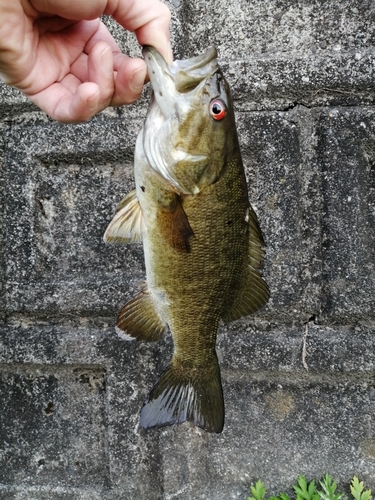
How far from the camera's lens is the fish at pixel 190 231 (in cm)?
165

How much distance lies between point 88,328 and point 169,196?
1.15 m

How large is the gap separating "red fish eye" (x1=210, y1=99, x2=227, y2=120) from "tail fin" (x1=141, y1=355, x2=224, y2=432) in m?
0.88

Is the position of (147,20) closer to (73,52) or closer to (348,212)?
(73,52)

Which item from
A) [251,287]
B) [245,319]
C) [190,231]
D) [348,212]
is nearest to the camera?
[190,231]

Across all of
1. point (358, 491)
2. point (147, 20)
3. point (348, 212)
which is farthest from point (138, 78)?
point (358, 491)

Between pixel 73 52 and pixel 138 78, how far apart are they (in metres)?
0.41

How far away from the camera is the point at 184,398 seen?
6.48 ft

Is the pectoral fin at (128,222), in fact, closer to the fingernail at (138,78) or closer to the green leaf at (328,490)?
the fingernail at (138,78)

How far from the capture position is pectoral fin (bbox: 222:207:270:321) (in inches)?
74.7

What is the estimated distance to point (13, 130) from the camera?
2604 millimetres

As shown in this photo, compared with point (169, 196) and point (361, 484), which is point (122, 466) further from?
point (169, 196)

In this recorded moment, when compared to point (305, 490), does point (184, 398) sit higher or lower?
higher

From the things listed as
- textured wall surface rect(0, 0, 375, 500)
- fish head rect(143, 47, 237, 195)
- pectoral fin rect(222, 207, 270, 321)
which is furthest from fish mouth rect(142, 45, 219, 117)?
textured wall surface rect(0, 0, 375, 500)

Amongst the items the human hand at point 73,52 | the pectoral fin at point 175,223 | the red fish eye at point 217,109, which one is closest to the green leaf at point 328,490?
the pectoral fin at point 175,223
